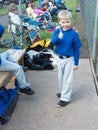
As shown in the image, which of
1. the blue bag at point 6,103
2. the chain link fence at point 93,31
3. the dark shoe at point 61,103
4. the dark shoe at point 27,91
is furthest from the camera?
the chain link fence at point 93,31

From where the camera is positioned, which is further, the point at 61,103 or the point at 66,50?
the point at 61,103

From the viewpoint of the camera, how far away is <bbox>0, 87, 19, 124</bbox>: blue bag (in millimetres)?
4136

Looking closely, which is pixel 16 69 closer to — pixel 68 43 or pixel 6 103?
pixel 6 103

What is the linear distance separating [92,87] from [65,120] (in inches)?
50.3

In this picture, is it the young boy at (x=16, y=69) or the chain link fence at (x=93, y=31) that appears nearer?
the young boy at (x=16, y=69)

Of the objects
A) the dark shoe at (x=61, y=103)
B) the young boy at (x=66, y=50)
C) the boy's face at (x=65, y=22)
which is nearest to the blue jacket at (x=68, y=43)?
the young boy at (x=66, y=50)

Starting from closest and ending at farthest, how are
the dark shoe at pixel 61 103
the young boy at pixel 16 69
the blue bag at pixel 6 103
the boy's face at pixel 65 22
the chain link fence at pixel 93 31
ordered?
the blue bag at pixel 6 103 < the boy's face at pixel 65 22 < the young boy at pixel 16 69 < the dark shoe at pixel 61 103 < the chain link fence at pixel 93 31

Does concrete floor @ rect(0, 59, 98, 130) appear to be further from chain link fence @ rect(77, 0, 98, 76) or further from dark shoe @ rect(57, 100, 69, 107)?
chain link fence @ rect(77, 0, 98, 76)

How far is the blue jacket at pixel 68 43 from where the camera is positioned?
450cm

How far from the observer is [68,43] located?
14.8ft

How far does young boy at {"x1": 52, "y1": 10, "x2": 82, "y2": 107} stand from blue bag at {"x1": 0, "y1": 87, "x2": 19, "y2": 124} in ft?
2.36

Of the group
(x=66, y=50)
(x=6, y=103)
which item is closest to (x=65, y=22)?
(x=66, y=50)

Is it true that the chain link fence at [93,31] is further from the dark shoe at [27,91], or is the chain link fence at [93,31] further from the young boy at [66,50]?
the dark shoe at [27,91]

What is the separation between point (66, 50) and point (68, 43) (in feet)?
0.39
